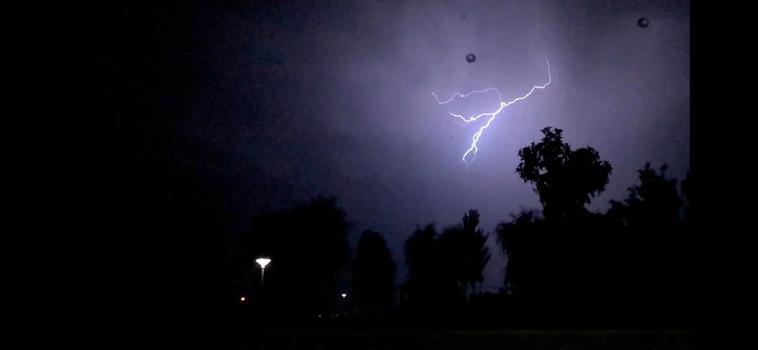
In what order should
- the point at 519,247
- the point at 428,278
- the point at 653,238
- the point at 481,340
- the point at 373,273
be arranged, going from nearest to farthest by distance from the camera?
the point at 481,340
the point at 653,238
the point at 519,247
the point at 428,278
the point at 373,273

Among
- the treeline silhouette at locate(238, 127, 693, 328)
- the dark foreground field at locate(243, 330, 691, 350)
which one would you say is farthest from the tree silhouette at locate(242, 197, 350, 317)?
the dark foreground field at locate(243, 330, 691, 350)

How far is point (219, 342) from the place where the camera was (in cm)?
1127

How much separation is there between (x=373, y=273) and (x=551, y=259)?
27.9 meters

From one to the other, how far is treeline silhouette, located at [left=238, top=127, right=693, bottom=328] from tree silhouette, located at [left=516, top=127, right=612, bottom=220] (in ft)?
0.16

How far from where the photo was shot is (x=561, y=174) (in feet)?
90.5

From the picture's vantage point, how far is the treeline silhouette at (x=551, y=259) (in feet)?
76.8

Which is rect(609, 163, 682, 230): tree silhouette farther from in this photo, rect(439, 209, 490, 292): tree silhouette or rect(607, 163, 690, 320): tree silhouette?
rect(439, 209, 490, 292): tree silhouette

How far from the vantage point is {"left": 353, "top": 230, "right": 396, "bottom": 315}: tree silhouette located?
5209cm

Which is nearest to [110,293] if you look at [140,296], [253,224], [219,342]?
[140,296]

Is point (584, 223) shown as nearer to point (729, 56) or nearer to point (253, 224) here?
point (253, 224)

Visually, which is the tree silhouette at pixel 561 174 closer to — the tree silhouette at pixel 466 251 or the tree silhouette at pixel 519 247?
the tree silhouette at pixel 519 247

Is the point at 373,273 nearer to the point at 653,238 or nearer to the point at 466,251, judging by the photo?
the point at 466,251

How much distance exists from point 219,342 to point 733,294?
10.8 metres

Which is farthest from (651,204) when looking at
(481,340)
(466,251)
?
(481,340)
